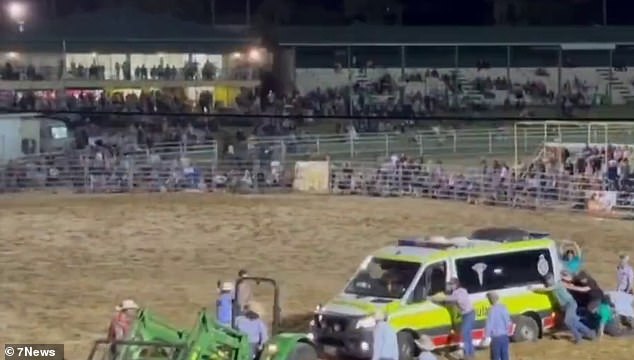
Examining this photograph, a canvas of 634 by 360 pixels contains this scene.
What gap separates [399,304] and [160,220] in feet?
50.1

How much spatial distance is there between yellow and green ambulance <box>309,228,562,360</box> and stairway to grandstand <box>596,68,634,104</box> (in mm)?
44944

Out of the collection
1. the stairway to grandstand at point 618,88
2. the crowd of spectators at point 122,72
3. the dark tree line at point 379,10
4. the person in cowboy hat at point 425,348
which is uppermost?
the dark tree line at point 379,10

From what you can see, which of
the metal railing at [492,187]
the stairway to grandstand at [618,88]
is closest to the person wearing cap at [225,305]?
the metal railing at [492,187]

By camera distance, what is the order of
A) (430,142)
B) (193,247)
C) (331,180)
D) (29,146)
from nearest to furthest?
(193,247) < (331,180) < (29,146) < (430,142)

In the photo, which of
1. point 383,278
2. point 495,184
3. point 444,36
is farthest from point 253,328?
point 444,36

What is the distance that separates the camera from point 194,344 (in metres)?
11.9

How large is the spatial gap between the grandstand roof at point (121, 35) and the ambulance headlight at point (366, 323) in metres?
42.2

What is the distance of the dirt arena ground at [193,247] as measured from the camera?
63.0 feet

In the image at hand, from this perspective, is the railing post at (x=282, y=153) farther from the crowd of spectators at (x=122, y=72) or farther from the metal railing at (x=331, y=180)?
the crowd of spectators at (x=122, y=72)

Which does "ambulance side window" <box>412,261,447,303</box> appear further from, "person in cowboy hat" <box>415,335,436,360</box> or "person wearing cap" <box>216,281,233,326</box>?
"person wearing cap" <box>216,281,233,326</box>

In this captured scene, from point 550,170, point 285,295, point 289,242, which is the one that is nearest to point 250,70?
point 550,170

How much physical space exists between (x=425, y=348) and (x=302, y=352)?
1.66 m

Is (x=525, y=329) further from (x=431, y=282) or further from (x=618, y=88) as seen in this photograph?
(x=618, y=88)

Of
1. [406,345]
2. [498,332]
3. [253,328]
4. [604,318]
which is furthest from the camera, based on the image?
[604,318]
